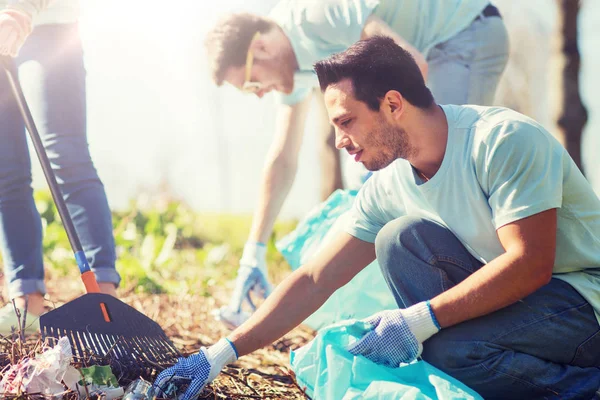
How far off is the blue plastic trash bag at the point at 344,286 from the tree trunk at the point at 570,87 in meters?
1.67

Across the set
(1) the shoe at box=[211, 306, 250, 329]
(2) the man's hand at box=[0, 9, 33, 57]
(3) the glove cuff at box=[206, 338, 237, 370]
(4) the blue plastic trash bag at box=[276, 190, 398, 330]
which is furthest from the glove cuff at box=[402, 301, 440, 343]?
(2) the man's hand at box=[0, 9, 33, 57]

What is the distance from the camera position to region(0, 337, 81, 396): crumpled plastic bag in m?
1.66

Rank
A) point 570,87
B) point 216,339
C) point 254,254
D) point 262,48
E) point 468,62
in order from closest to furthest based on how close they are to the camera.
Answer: point 262,48, point 468,62, point 254,254, point 216,339, point 570,87

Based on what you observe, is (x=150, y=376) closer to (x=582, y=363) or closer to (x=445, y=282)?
(x=445, y=282)

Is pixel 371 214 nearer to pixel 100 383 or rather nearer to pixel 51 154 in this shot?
pixel 100 383

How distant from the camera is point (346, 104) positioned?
1748 millimetres

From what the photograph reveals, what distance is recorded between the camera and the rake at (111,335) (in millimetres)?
1892

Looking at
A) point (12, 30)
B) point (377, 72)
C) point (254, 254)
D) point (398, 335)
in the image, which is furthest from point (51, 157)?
point (398, 335)

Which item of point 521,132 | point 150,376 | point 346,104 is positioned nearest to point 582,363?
point 521,132

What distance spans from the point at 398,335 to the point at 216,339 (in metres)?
1.52

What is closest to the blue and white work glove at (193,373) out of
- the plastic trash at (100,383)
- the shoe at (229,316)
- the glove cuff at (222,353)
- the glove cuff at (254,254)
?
the glove cuff at (222,353)

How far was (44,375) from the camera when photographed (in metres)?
1.67

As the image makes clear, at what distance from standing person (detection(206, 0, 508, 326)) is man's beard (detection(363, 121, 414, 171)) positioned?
0.74 metres

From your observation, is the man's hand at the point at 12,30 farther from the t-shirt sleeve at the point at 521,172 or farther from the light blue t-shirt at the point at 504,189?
the t-shirt sleeve at the point at 521,172
